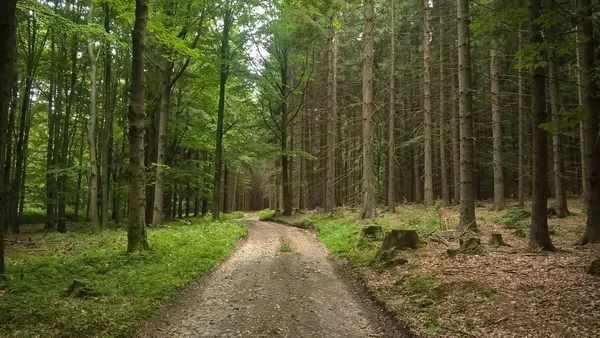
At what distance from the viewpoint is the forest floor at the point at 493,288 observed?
519cm

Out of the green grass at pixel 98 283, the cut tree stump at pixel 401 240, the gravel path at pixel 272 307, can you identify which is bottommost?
the gravel path at pixel 272 307

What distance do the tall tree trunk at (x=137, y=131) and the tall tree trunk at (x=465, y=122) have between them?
9.09m

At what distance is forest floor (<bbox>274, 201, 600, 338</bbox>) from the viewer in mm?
5188

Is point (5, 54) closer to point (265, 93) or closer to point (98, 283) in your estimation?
point (98, 283)

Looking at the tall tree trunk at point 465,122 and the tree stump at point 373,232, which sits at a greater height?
the tall tree trunk at point 465,122

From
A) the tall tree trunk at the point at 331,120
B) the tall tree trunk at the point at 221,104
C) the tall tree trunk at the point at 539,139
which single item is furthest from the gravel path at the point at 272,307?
the tall tree trunk at the point at 331,120

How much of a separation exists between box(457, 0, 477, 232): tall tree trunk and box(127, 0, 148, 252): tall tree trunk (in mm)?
9093

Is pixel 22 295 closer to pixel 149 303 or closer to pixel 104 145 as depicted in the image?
pixel 149 303

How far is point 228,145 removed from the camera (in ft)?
92.6

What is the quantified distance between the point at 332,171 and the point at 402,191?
574 inches

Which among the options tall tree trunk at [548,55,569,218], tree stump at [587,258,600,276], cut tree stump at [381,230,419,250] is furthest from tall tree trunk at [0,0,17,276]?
tall tree trunk at [548,55,569,218]

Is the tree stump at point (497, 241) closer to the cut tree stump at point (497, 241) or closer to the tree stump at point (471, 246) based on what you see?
the cut tree stump at point (497, 241)

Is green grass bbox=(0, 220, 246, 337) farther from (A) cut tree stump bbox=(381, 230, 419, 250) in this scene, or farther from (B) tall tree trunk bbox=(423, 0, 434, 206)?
(B) tall tree trunk bbox=(423, 0, 434, 206)

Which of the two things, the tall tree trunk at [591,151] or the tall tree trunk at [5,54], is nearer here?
the tall tree trunk at [5,54]
